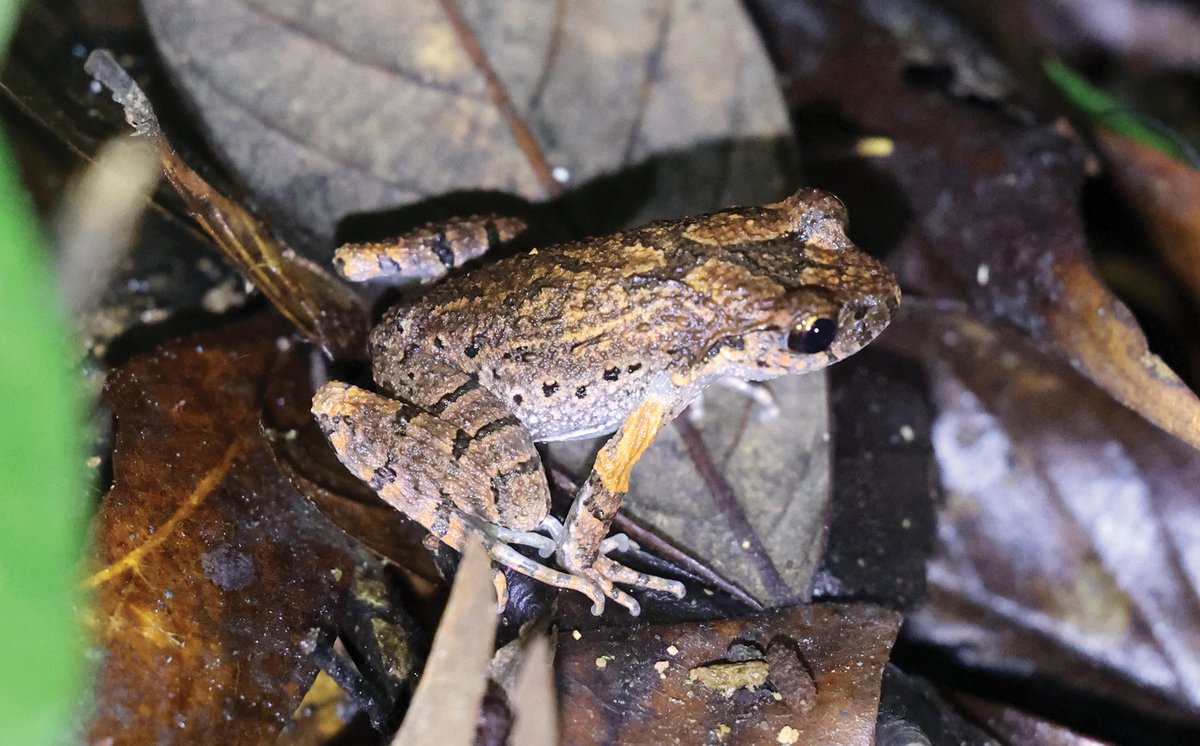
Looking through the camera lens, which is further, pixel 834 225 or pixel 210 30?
pixel 210 30

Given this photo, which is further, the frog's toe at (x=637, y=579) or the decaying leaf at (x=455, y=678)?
the frog's toe at (x=637, y=579)

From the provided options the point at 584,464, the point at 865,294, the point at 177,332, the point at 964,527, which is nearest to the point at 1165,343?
the point at 964,527

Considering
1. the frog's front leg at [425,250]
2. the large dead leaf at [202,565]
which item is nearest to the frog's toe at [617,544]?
the large dead leaf at [202,565]

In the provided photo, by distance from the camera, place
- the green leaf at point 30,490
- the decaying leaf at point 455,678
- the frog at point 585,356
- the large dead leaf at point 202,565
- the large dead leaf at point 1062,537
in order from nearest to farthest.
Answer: the green leaf at point 30,490
the decaying leaf at point 455,678
the large dead leaf at point 202,565
the frog at point 585,356
the large dead leaf at point 1062,537

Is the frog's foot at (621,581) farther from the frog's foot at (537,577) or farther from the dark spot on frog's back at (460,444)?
the dark spot on frog's back at (460,444)

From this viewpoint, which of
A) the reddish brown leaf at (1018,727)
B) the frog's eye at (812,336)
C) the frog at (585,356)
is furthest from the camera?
the reddish brown leaf at (1018,727)

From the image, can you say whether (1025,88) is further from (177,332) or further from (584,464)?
(177,332)
